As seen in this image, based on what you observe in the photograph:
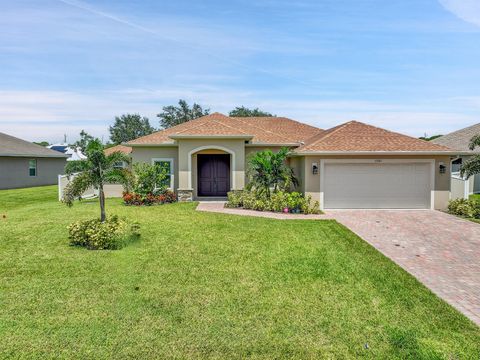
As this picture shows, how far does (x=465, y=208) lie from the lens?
13.6 metres

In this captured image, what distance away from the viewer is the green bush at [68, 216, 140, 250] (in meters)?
8.37

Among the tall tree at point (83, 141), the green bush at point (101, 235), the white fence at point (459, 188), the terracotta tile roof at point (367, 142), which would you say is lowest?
the green bush at point (101, 235)

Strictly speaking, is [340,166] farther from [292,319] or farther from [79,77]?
[79,77]

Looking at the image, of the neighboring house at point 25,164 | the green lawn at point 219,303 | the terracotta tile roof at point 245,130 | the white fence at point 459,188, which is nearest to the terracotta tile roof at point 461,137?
the white fence at point 459,188

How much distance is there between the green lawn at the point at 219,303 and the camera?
4023 mm

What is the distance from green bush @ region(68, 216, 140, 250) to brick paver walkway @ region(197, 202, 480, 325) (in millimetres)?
5792

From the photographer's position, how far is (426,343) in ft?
13.5

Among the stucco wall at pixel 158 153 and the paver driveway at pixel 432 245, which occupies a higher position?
the stucco wall at pixel 158 153

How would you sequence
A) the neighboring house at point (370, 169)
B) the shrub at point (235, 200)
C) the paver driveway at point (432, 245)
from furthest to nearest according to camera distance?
1. the shrub at point (235, 200)
2. the neighboring house at point (370, 169)
3. the paver driveway at point (432, 245)

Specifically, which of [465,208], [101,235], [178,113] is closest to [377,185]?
[465,208]

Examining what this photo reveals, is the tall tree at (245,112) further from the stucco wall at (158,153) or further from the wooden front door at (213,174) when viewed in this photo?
the stucco wall at (158,153)

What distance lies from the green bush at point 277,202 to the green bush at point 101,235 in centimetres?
687

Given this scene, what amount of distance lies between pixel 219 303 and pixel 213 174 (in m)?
14.7

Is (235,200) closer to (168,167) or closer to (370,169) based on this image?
(168,167)
